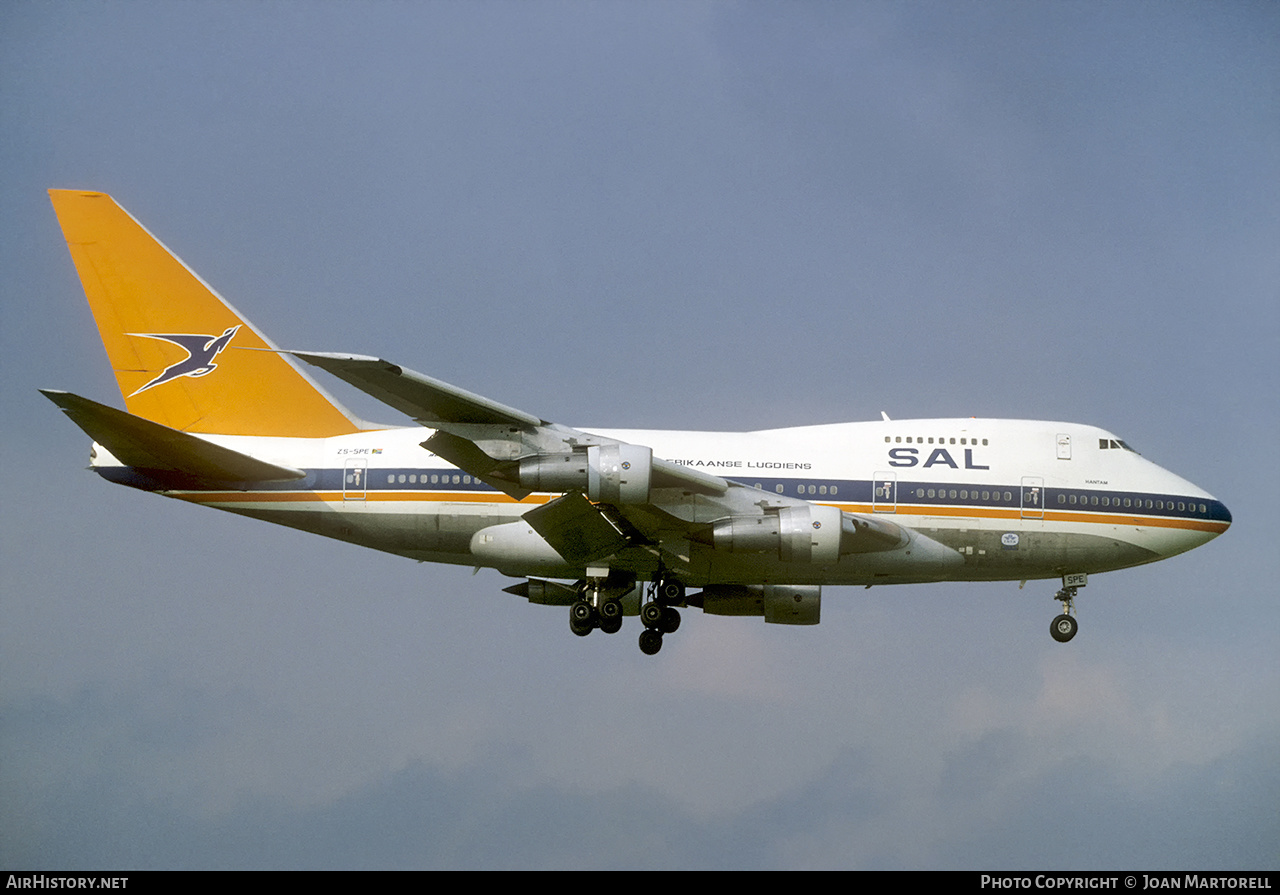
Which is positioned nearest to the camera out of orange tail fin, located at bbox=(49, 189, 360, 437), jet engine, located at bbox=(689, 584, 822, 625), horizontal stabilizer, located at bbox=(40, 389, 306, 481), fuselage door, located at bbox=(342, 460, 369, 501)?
horizontal stabilizer, located at bbox=(40, 389, 306, 481)

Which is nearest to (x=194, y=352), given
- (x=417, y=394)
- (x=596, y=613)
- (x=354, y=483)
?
(x=354, y=483)

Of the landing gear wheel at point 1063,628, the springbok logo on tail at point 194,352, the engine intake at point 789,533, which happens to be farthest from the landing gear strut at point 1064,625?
the springbok logo on tail at point 194,352

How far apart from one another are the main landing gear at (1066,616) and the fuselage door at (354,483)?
18608 mm

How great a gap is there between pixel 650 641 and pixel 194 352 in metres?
14.5

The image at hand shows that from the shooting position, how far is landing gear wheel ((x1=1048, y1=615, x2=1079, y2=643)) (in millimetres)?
38000

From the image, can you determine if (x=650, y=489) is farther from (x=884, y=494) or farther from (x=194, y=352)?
(x=194, y=352)

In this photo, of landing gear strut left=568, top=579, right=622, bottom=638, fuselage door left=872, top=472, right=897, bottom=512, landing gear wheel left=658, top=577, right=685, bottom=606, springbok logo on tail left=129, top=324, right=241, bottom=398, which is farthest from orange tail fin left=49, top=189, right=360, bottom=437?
fuselage door left=872, top=472, right=897, bottom=512

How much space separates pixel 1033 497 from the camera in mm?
36812

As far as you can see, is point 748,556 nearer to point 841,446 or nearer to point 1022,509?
point 841,446

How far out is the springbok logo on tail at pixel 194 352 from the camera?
124 ft

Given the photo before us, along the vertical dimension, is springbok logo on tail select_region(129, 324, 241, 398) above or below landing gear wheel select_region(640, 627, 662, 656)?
above

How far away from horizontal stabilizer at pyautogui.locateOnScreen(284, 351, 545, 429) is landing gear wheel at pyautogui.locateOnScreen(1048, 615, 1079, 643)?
15945 mm

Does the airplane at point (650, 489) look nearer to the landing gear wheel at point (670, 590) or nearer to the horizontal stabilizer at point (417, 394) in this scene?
the landing gear wheel at point (670, 590)

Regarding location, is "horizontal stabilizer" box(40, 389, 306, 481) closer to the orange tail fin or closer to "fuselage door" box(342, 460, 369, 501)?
"fuselage door" box(342, 460, 369, 501)
